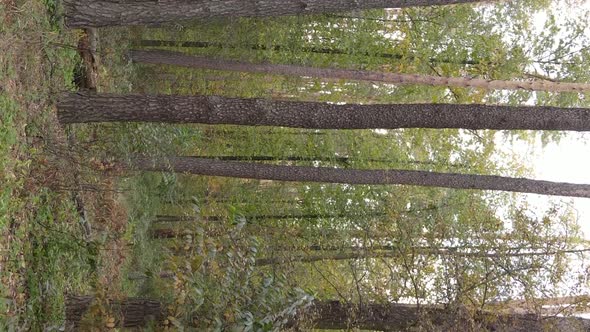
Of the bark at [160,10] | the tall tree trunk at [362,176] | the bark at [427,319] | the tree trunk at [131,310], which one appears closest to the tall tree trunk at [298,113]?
the bark at [160,10]

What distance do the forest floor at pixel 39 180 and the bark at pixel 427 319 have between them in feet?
10.3

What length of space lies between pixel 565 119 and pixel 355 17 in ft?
23.3

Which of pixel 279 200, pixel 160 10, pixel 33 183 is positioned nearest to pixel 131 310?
pixel 33 183

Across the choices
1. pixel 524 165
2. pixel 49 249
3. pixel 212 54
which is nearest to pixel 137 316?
pixel 49 249

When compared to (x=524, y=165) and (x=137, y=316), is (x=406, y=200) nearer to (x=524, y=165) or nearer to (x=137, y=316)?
(x=524, y=165)

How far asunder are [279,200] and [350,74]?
4715 millimetres

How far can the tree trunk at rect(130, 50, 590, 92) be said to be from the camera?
12789 mm

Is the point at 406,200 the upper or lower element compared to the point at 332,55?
lower

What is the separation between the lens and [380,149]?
51.3 ft

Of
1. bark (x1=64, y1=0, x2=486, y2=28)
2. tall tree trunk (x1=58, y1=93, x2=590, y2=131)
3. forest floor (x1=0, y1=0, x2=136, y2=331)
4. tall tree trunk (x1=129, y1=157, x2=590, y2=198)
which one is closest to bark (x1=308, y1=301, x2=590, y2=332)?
tall tree trunk (x1=58, y1=93, x2=590, y2=131)

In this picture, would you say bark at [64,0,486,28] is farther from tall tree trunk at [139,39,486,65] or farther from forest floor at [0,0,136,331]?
tall tree trunk at [139,39,486,65]

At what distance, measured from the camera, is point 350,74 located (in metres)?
13.2

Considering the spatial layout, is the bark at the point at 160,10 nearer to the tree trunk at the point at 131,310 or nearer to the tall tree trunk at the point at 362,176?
the tall tree trunk at the point at 362,176

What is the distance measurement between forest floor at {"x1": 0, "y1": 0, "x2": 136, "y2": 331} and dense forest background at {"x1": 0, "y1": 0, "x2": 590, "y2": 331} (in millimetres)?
28
